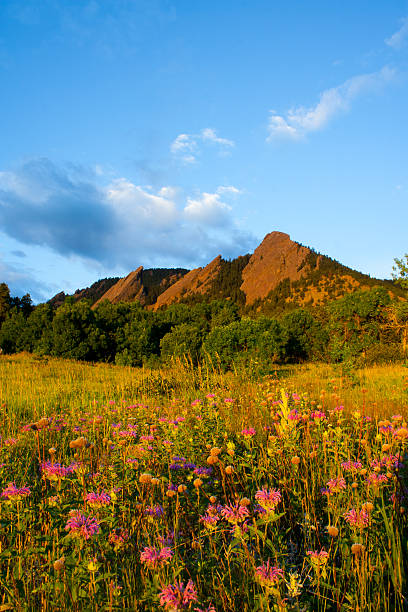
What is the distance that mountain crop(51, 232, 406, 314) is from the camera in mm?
58125

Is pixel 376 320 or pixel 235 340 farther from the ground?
pixel 376 320

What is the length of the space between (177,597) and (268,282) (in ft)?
252

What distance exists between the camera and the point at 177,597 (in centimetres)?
108

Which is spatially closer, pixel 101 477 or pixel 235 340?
pixel 101 477

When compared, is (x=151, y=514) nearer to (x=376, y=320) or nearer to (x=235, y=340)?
(x=235, y=340)

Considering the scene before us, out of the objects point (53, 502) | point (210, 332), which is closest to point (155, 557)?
point (53, 502)

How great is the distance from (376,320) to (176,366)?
51.1ft

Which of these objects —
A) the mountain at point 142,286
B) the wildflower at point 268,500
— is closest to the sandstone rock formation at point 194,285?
the mountain at point 142,286

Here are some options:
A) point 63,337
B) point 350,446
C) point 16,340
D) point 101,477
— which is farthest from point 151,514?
point 16,340

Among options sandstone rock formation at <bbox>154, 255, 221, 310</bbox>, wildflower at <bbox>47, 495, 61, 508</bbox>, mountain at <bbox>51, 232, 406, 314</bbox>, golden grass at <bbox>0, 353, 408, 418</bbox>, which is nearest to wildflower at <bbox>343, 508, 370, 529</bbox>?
wildflower at <bbox>47, 495, 61, 508</bbox>

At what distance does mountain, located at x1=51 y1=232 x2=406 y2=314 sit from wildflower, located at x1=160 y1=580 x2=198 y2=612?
48.8m

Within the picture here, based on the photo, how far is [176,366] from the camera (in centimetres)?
955

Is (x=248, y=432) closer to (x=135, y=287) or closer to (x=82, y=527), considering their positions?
(x=82, y=527)

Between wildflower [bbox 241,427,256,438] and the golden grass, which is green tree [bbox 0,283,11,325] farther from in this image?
wildflower [bbox 241,427,256,438]
